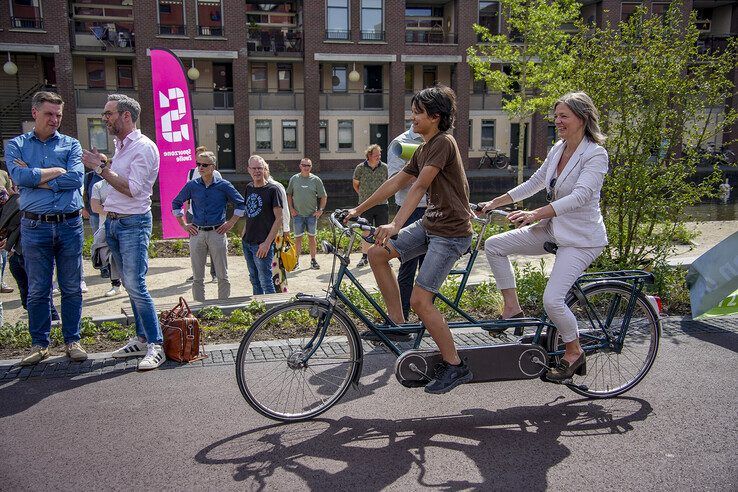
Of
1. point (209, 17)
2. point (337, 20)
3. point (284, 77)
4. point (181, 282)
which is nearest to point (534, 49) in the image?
Answer: point (337, 20)

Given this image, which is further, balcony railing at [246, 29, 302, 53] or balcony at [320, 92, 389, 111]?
balcony at [320, 92, 389, 111]

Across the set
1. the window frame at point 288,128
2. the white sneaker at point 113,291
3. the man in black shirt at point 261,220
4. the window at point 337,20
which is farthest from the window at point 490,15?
the white sneaker at point 113,291

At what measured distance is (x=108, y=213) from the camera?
5.88 metres

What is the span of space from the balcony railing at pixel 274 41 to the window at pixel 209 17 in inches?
78.9

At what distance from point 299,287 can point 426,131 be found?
19.2 feet

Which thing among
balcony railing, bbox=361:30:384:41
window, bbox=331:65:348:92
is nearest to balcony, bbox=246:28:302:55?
window, bbox=331:65:348:92

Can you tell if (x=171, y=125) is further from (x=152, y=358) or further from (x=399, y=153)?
(x=152, y=358)

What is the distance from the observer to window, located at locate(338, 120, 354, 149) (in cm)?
4075

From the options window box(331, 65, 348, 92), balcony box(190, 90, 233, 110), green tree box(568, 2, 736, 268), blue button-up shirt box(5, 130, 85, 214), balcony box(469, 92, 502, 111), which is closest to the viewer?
blue button-up shirt box(5, 130, 85, 214)

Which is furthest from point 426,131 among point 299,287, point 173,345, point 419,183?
point 299,287

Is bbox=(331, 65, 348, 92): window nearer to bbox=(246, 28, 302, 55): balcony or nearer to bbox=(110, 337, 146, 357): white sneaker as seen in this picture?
bbox=(246, 28, 302, 55): balcony

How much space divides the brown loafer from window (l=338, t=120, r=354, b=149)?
36.6 m

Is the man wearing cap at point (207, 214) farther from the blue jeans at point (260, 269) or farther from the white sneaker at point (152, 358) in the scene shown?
the white sneaker at point (152, 358)

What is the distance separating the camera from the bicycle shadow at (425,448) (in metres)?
3.87
